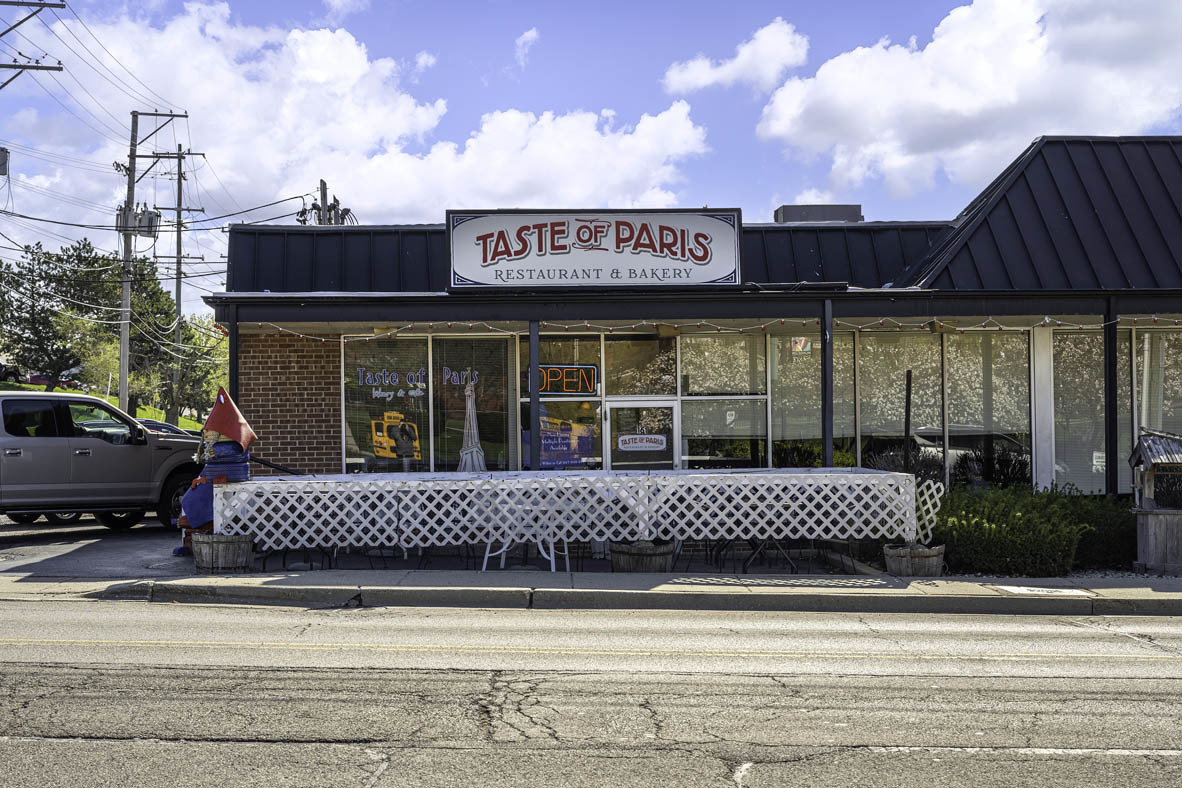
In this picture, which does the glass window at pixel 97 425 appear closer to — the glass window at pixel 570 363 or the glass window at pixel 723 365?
the glass window at pixel 570 363

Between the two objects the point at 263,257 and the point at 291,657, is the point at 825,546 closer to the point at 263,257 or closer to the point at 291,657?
the point at 291,657

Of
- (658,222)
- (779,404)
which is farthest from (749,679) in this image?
(779,404)

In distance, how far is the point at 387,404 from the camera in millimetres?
15938

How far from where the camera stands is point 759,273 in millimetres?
16031

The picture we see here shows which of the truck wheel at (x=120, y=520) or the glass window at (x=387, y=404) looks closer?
the truck wheel at (x=120, y=520)

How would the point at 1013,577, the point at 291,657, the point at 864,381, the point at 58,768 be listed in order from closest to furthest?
the point at 58,768 < the point at 291,657 < the point at 1013,577 < the point at 864,381

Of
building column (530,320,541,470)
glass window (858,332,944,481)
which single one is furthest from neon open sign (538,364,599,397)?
glass window (858,332,944,481)

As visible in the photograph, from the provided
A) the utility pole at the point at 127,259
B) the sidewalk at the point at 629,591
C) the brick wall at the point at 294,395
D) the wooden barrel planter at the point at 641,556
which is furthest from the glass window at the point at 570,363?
the utility pole at the point at 127,259

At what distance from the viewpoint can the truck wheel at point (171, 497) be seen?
14984 millimetres

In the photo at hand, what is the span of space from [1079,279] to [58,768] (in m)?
13.7

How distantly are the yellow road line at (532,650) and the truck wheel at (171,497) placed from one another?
24.0ft

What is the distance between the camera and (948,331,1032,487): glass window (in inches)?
630

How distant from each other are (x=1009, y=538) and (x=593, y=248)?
6.29 metres

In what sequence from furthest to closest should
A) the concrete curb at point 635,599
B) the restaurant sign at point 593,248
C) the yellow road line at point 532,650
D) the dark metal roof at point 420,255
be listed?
1. the dark metal roof at point 420,255
2. the restaurant sign at point 593,248
3. the concrete curb at point 635,599
4. the yellow road line at point 532,650
